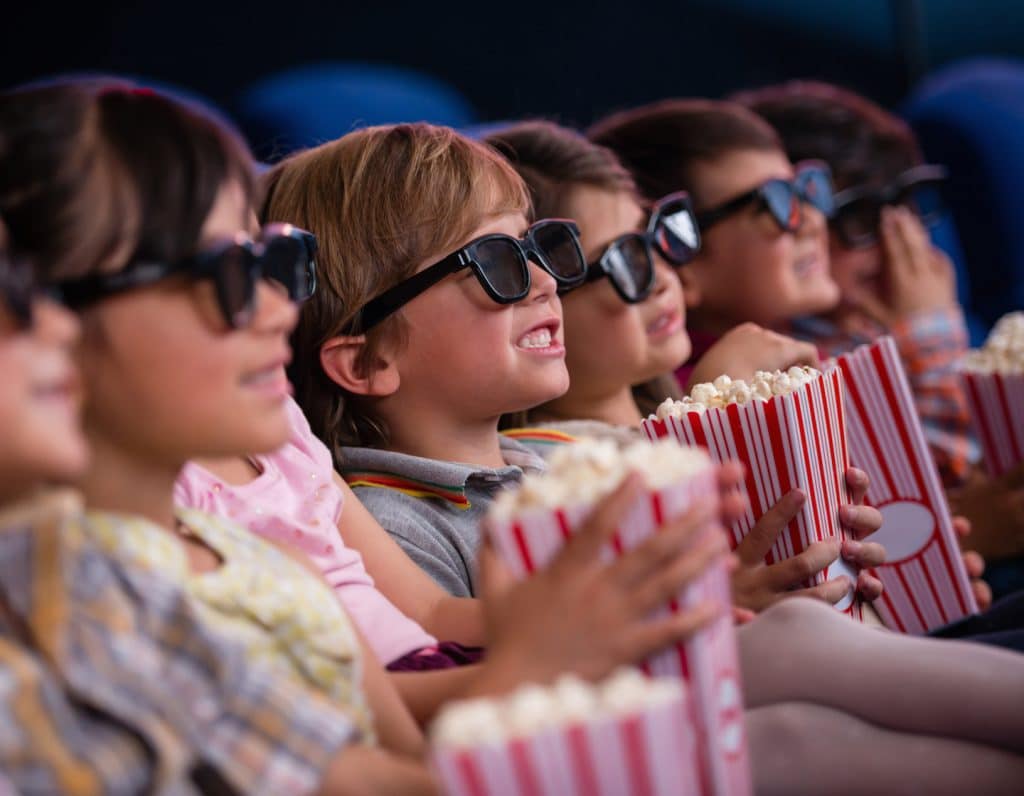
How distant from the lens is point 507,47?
16.3ft

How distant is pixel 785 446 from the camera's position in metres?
1.68

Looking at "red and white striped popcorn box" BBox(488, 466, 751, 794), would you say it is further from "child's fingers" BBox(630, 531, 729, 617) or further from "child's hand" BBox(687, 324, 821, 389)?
"child's hand" BBox(687, 324, 821, 389)

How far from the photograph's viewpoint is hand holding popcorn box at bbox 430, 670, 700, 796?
3.15ft

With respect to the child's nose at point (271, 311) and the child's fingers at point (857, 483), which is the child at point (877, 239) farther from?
the child's nose at point (271, 311)

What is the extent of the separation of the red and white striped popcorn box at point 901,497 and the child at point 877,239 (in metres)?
1.02

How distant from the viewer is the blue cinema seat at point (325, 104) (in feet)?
11.1

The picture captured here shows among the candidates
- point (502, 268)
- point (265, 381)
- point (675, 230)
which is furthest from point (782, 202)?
point (265, 381)

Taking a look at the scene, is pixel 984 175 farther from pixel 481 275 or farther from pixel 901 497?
pixel 481 275

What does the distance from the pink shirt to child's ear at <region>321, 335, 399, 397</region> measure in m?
0.30

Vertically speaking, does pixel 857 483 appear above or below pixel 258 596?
below

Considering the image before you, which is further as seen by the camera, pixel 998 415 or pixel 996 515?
pixel 996 515

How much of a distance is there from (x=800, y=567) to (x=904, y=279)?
5.79 ft

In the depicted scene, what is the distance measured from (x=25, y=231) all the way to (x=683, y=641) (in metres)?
0.69

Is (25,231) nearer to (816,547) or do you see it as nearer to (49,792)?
(49,792)
